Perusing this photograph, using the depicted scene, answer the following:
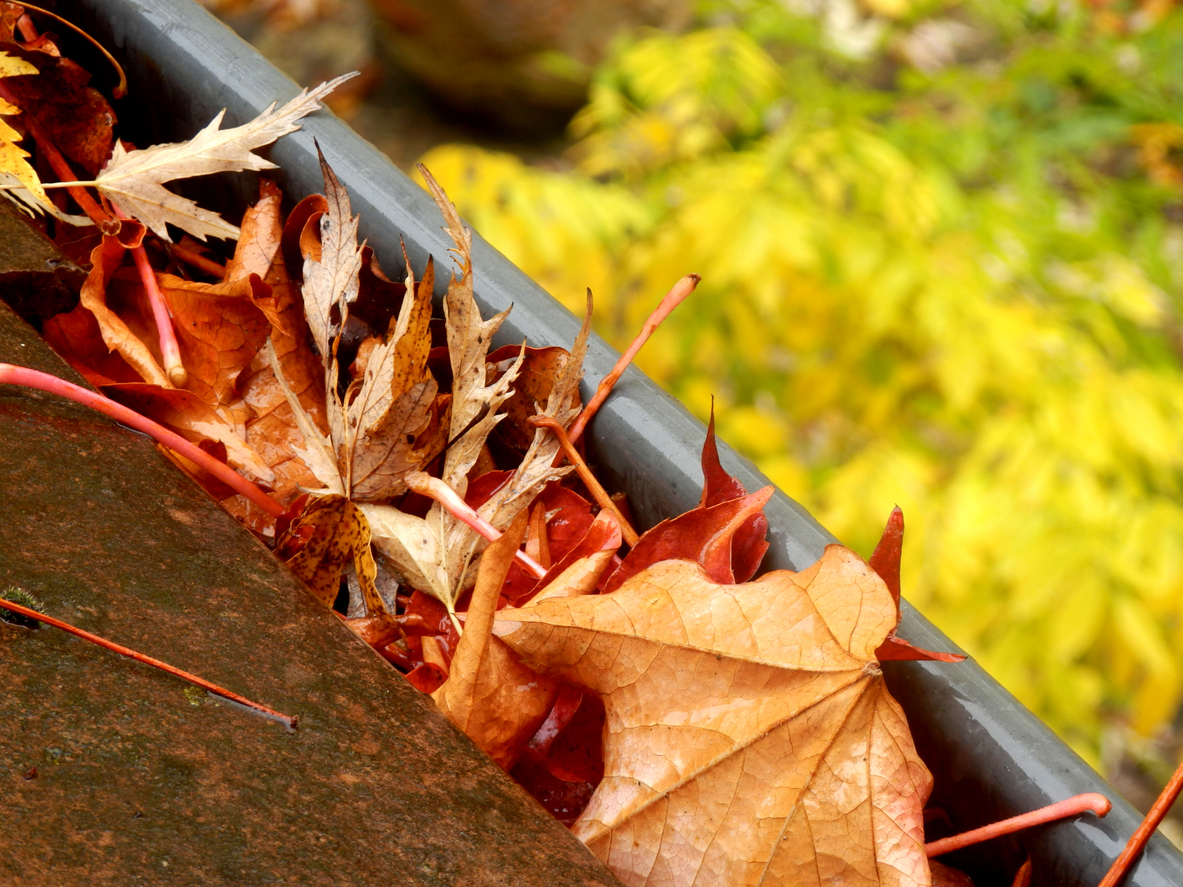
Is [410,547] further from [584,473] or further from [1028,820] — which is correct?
[1028,820]

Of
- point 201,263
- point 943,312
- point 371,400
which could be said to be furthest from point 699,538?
→ point 943,312

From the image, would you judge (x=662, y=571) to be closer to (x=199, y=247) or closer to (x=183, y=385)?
(x=183, y=385)

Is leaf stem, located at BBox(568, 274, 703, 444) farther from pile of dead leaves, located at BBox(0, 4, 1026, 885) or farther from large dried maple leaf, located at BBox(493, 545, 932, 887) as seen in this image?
large dried maple leaf, located at BBox(493, 545, 932, 887)

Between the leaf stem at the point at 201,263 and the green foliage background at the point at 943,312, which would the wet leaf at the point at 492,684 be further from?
the green foliage background at the point at 943,312

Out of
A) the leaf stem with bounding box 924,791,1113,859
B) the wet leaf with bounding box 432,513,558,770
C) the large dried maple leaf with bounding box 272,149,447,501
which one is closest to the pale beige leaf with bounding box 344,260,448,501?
the large dried maple leaf with bounding box 272,149,447,501

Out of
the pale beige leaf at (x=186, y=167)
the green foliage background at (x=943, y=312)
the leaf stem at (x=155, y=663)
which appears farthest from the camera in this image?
the green foliage background at (x=943, y=312)

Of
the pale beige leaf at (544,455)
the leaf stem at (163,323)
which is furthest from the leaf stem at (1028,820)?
the leaf stem at (163,323)

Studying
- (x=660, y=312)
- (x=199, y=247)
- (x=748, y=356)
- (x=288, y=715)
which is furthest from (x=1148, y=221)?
(x=288, y=715)
